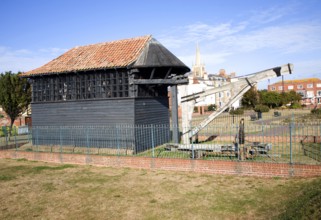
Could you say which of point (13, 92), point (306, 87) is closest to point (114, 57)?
point (13, 92)

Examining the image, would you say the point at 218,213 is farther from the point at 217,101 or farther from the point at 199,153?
the point at 217,101

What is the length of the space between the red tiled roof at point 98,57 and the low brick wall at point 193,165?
17.7ft

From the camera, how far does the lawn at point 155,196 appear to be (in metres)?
7.78

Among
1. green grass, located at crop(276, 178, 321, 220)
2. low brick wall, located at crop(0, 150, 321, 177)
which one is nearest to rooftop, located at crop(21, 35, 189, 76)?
low brick wall, located at crop(0, 150, 321, 177)

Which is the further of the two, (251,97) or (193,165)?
(251,97)

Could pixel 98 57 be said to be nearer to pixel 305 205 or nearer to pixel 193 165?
pixel 193 165

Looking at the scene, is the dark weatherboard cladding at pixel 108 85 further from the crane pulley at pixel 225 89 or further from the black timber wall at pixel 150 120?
the crane pulley at pixel 225 89

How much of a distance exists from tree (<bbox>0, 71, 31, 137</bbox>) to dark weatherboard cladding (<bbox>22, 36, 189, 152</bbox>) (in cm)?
711

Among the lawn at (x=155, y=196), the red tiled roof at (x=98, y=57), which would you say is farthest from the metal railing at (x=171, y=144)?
the red tiled roof at (x=98, y=57)

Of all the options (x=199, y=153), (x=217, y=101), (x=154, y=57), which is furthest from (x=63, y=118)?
(x=217, y=101)

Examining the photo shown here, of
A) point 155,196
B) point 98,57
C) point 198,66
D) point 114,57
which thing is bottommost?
point 155,196

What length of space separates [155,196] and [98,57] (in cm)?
1156

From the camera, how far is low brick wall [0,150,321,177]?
1031 cm

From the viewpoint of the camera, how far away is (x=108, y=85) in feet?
56.2
